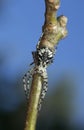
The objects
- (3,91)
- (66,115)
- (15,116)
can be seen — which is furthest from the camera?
(66,115)

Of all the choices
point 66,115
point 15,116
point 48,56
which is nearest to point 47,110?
point 66,115

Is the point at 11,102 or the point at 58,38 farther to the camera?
the point at 11,102

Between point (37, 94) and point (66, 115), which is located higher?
point (66, 115)

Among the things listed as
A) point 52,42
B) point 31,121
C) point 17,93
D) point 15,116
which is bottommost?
point 31,121

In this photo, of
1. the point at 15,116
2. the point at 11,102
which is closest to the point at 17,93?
the point at 11,102

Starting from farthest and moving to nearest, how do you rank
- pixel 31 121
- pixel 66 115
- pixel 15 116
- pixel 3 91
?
pixel 66 115 < pixel 3 91 < pixel 15 116 < pixel 31 121

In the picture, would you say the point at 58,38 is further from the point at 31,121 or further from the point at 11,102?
the point at 11,102

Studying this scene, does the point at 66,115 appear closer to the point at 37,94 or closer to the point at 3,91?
the point at 3,91
